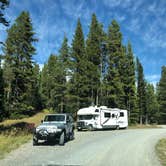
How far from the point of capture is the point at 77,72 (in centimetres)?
5381

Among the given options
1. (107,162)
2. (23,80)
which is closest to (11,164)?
(107,162)

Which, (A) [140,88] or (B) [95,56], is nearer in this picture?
(B) [95,56]

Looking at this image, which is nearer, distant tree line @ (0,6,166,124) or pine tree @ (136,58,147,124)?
distant tree line @ (0,6,166,124)

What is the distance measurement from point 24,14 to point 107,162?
39177mm

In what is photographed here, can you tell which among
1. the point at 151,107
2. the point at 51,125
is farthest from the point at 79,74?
the point at 151,107

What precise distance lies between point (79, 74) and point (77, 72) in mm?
964

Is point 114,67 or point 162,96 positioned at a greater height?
point 114,67

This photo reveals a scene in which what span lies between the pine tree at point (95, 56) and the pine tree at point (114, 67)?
180 centimetres

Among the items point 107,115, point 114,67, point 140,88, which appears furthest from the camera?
point 140,88

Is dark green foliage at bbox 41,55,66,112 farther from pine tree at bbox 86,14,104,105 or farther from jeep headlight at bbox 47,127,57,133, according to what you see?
jeep headlight at bbox 47,127,57,133

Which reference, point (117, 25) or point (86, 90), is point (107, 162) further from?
point (117, 25)

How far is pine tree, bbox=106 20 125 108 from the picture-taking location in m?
53.4

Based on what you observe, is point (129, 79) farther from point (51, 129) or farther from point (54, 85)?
point (51, 129)

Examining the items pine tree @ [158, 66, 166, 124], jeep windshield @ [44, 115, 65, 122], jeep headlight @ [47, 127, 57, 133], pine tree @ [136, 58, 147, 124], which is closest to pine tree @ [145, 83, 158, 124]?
pine tree @ [158, 66, 166, 124]
